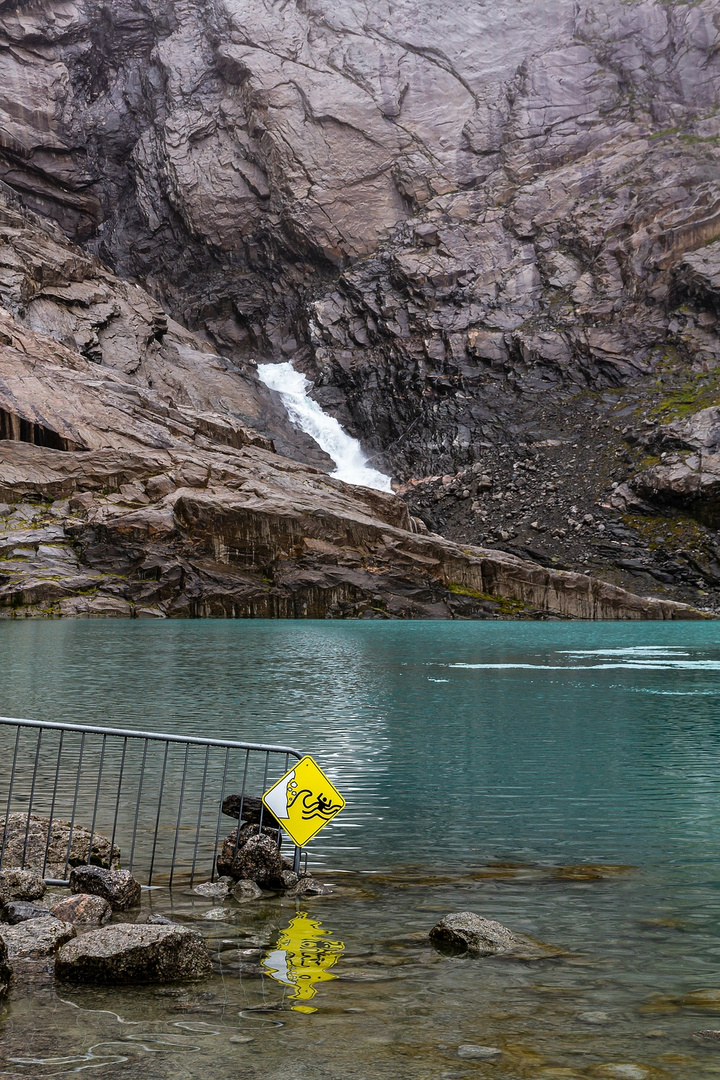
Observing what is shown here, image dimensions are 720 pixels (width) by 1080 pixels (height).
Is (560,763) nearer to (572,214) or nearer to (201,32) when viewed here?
(572,214)

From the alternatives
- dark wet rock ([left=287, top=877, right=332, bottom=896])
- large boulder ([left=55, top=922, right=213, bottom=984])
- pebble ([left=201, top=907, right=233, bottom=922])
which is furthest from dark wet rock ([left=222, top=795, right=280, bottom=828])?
large boulder ([left=55, top=922, right=213, bottom=984])

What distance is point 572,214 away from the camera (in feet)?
580

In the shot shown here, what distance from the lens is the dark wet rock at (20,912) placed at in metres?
8.95

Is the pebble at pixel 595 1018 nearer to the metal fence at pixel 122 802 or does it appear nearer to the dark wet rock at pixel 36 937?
the dark wet rock at pixel 36 937

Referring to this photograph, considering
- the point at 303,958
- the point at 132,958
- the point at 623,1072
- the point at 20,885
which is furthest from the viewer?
the point at 20,885

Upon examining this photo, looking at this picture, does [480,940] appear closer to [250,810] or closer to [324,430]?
[250,810]

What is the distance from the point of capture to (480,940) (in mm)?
8711

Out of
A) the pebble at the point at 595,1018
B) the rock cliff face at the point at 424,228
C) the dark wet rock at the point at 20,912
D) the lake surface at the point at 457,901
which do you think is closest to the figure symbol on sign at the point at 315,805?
the lake surface at the point at 457,901

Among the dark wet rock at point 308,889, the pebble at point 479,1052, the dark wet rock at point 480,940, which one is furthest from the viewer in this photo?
the dark wet rock at point 308,889

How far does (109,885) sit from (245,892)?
62.6 inches

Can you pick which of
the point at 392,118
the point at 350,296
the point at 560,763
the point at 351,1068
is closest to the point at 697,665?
the point at 560,763

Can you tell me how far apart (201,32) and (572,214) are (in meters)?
91.5

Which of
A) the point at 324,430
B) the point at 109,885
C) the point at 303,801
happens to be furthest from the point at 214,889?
the point at 324,430

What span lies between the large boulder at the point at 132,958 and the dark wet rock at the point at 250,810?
4788 mm
